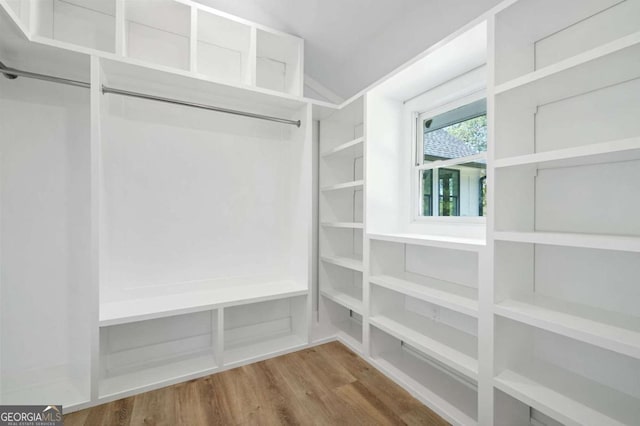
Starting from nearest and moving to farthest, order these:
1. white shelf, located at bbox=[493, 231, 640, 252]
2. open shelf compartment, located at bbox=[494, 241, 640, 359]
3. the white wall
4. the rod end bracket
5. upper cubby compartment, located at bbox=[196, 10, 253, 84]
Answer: white shelf, located at bbox=[493, 231, 640, 252] → open shelf compartment, located at bbox=[494, 241, 640, 359] → the rod end bracket → the white wall → upper cubby compartment, located at bbox=[196, 10, 253, 84]

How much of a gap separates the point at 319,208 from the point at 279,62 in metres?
1.38

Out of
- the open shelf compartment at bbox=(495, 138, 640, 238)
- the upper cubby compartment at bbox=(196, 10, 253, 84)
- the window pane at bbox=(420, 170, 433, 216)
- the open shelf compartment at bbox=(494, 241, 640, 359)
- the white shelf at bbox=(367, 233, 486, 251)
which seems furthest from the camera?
the window pane at bbox=(420, 170, 433, 216)

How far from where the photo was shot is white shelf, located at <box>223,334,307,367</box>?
2199 millimetres

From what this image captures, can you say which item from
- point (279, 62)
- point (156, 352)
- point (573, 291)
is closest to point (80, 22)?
point (279, 62)

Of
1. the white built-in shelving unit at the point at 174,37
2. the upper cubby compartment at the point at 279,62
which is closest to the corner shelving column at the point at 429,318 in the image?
the upper cubby compartment at the point at 279,62

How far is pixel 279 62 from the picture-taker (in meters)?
2.62

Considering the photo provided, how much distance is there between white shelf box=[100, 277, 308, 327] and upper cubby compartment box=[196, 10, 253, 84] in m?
1.62

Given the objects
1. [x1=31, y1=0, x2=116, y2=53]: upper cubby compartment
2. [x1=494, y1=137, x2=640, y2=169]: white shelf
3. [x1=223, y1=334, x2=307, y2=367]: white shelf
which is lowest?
[x1=223, y1=334, x2=307, y2=367]: white shelf

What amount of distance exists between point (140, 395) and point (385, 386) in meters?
1.55

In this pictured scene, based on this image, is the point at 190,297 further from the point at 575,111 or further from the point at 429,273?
the point at 575,111

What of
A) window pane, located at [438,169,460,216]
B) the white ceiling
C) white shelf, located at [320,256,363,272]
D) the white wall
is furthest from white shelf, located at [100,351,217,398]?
the white ceiling

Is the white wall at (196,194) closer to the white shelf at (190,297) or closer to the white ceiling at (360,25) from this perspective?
the white shelf at (190,297)

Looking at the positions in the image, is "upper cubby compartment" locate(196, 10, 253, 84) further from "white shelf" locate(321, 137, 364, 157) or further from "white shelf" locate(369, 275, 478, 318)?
"white shelf" locate(369, 275, 478, 318)

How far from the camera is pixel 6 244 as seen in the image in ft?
5.83
